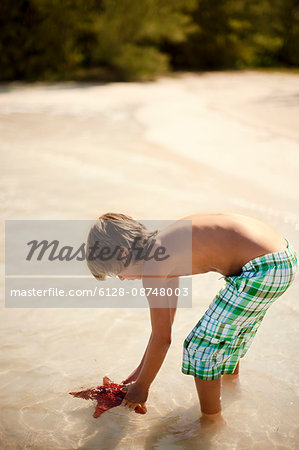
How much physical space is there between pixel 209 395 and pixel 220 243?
2.41ft

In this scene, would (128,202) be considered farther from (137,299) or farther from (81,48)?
(81,48)

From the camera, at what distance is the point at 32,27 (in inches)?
520

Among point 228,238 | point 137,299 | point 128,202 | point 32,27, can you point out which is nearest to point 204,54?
point 32,27

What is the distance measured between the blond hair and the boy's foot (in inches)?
37.1

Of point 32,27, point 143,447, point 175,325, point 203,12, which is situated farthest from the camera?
point 203,12

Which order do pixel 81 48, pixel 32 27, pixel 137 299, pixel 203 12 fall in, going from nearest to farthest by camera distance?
pixel 137 299
pixel 32 27
pixel 81 48
pixel 203 12

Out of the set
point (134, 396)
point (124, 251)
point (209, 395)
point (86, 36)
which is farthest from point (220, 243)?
point (86, 36)

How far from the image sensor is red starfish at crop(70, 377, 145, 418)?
280 centimetres

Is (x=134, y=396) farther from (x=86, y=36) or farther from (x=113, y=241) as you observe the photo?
(x=86, y=36)

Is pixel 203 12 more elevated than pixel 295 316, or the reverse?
pixel 203 12

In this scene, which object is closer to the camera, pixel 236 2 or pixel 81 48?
pixel 81 48

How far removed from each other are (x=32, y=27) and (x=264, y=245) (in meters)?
12.3

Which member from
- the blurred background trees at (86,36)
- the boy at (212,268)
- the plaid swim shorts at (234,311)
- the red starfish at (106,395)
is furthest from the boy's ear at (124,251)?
the blurred background trees at (86,36)

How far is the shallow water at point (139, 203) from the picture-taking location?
282 centimetres
